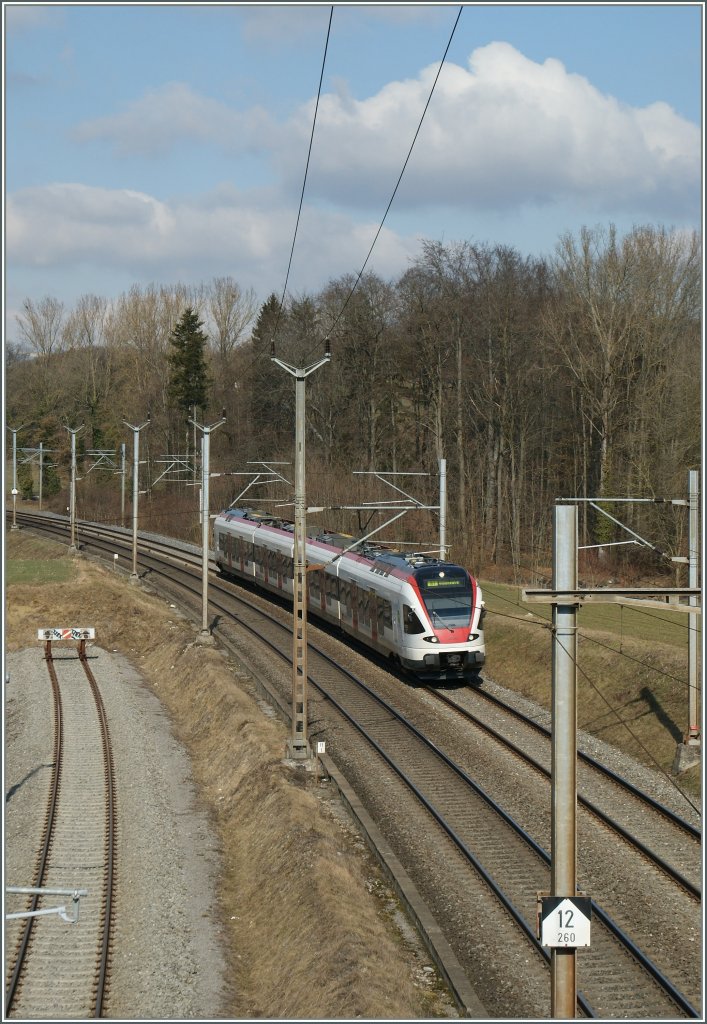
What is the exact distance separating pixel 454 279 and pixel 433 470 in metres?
10.6

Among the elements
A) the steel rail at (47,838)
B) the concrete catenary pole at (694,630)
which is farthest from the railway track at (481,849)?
the steel rail at (47,838)

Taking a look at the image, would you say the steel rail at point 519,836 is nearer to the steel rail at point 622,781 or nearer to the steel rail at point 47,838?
the steel rail at point 622,781

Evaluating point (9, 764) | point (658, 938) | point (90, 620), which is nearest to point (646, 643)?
point (658, 938)

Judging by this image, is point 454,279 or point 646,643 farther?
point 454,279

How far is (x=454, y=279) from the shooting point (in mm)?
57500

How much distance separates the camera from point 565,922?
934cm

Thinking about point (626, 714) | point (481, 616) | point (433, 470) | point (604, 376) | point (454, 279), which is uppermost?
point (454, 279)

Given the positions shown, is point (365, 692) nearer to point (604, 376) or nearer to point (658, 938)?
point (658, 938)

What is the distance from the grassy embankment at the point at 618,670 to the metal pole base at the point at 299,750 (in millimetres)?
6144

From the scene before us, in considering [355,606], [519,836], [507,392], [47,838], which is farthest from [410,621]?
[507,392]

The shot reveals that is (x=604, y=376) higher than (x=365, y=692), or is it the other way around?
(x=604, y=376)

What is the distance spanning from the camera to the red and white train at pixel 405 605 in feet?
85.3

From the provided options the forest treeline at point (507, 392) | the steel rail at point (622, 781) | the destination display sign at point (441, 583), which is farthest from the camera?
the forest treeline at point (507, 392)

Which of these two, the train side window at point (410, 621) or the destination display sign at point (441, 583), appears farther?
the destination display sign at point (441, 583)
